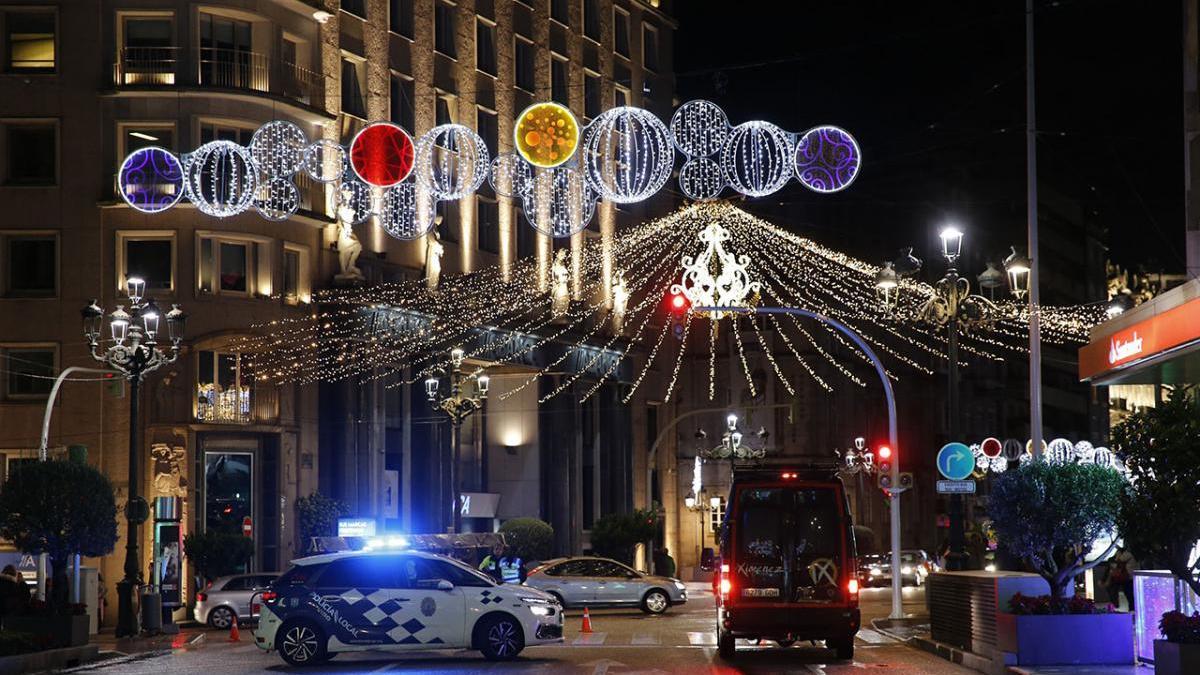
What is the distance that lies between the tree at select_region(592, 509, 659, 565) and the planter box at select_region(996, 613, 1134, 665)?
4104cm

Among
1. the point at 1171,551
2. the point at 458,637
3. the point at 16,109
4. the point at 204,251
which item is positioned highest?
the point at 16,109

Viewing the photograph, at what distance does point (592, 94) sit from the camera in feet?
238

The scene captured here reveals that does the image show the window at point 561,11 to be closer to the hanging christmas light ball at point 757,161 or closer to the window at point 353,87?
the window at point 353,87

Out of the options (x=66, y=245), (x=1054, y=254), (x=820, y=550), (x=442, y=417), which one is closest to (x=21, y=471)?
(x=820, y=550)

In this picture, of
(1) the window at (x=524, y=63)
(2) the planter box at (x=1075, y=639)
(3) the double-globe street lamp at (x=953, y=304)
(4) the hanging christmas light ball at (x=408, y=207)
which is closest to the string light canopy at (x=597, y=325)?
(3) the double-globe street lamp at (x=953, y=304)

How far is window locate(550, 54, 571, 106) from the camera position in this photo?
69312 mm

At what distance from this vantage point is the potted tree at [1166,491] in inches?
737

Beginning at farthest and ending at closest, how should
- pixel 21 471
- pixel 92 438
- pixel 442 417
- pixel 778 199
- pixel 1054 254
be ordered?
1. pixel 1054 254
2. pixel 778 199
3. pixel 442 417
4. pixel 92 438
5. pixel 21 471

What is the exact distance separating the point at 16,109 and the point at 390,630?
96.9ft

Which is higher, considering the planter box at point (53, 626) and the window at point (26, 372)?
the window at point (26, 372)

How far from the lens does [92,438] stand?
4806cm

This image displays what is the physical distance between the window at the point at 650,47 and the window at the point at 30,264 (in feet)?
115

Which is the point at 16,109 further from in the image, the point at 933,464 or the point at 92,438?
the point at 933,464

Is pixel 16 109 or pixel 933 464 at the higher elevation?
pixel 16 109
